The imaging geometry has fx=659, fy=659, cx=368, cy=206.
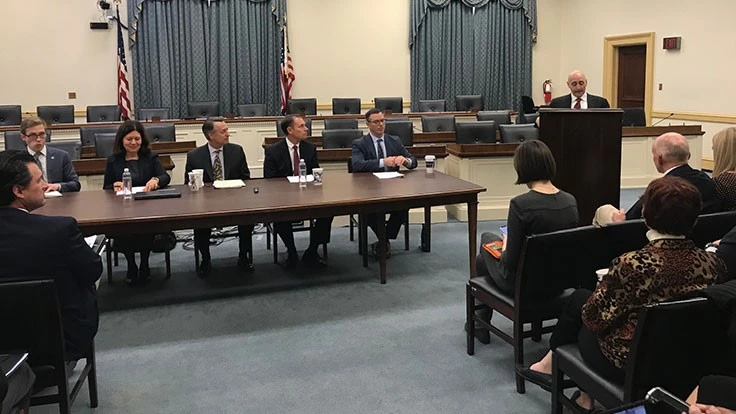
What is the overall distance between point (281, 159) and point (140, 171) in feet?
3.47

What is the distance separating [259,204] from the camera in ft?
12.8

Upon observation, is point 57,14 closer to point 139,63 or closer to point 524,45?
point 139,63

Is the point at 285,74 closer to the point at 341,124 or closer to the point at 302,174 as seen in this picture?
the point at 341,124

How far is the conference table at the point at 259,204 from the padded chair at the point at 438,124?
3.16m

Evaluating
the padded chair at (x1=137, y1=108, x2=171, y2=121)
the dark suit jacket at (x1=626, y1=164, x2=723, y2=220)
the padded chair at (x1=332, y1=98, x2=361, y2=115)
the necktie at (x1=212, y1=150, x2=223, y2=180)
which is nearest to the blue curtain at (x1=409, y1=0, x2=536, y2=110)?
the padded chair at (x1=332, y1=98, x2=361, y2=115)

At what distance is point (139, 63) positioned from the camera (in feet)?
33.9

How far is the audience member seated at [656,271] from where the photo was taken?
6.64ft

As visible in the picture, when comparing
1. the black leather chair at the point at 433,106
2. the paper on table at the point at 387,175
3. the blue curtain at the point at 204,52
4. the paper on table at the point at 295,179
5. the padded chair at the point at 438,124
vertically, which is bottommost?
the paper on table at the point at 295,179

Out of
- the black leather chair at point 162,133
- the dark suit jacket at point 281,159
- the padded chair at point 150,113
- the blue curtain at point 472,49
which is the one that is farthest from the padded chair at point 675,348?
the blue curtain at point 472,49

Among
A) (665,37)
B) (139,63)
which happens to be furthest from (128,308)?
(665,37)

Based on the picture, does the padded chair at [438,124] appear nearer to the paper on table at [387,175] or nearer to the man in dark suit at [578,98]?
the man in dark suit at [578,98]

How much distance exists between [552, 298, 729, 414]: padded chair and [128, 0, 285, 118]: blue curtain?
948 cm

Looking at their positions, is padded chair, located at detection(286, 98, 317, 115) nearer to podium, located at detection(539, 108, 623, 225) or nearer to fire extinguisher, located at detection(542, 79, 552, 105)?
fire extinguisher, located at detection(542, 79, 552, 105)

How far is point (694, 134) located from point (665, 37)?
9.29 feet
